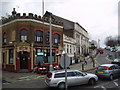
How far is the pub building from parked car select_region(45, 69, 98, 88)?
31.0ft

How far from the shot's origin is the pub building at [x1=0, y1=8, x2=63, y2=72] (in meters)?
20.2

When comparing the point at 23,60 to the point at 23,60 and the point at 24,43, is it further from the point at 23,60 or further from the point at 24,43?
the point at 24,43

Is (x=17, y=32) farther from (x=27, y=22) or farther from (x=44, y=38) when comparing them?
(x=44, y=38)

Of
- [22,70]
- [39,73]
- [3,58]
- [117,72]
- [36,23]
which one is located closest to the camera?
[117,72]

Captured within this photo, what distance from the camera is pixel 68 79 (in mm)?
10211

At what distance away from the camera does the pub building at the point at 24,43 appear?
66.1ft

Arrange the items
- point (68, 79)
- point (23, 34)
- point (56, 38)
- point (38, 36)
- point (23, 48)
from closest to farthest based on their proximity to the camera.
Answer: point (68, 79) < point (23, 48) < point (23, 34) < point (38, 36) < point (56, 38)

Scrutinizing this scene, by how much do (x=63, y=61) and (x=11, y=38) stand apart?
16.7 m

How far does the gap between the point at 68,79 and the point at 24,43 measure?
12.0 meters

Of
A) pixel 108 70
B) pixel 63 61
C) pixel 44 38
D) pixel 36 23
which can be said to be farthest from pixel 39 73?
pixel 63 61

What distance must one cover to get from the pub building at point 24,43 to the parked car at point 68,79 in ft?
31.0

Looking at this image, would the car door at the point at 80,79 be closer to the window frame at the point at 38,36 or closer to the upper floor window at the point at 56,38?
the window frame at the point at 38,36

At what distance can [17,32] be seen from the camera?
20516 millimetres

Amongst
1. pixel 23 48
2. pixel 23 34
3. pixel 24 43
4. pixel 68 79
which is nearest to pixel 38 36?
pixel 23 34
